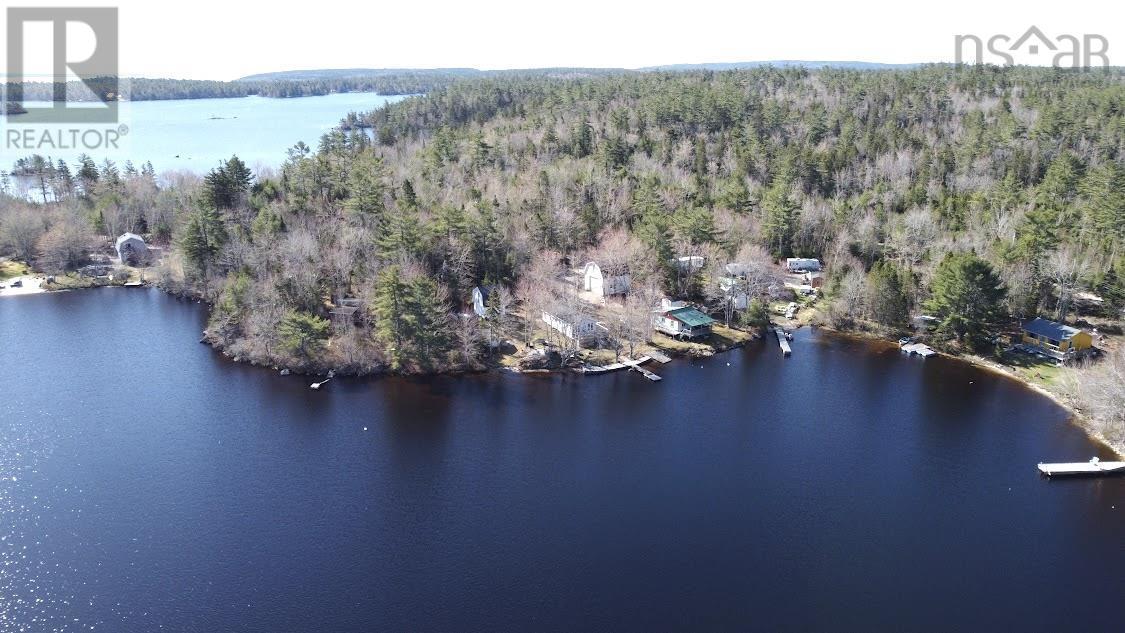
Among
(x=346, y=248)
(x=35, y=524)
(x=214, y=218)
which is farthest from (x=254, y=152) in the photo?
(x=35, y=524)

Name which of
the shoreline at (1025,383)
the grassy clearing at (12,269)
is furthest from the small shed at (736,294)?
the grassy clearing at (12,269)

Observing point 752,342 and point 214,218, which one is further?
point 214,218

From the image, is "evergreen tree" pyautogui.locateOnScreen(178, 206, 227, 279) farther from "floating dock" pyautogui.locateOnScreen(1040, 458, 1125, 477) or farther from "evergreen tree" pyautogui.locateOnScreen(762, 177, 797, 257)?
"floating dock" pyautogui.locateOnScreen(1040, 458, 1125, 477)

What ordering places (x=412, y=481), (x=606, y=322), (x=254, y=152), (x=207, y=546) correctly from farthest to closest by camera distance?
(x=254, y=152) → (x=606, y=322) → (x=412, y=481) → (x=207, y=546)

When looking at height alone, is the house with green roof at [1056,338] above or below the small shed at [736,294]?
below

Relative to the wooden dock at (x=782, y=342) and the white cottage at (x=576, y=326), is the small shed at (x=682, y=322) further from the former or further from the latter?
the wooden dock at (x=782, y=342)

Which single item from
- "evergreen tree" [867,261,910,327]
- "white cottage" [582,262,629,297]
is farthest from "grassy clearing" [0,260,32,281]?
"evergreen tree" [867,261,910,327]

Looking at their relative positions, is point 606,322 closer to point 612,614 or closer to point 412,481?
point 412,481

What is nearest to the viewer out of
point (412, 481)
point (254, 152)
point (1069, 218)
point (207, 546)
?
point (207, 546)
